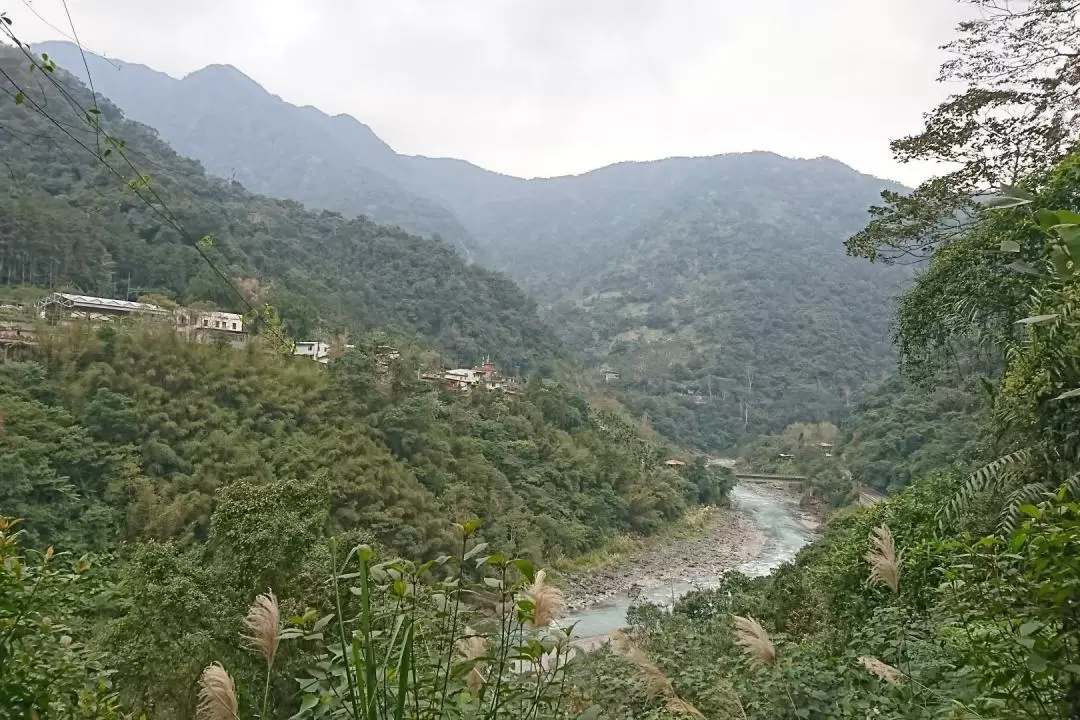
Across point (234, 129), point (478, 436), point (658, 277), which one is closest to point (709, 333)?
point (658, 277)

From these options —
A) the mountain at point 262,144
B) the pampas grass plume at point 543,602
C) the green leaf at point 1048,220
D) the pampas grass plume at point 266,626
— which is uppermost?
the mountain at point 262,144

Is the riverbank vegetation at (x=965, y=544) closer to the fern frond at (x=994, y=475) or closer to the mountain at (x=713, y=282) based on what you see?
the fern frond at (x=994, y=475)

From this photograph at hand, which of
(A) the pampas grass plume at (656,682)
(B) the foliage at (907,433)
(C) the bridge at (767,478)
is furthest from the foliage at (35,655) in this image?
(C) the bridge at (767,478)

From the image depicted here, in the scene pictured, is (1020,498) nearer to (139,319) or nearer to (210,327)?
(139,319)

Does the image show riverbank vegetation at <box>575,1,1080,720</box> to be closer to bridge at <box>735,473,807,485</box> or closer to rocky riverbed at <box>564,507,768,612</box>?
rocky riverbed at <box>564,507,768,612</box>

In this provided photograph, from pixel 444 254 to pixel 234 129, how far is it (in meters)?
62.7

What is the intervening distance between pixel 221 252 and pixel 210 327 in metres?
3.13

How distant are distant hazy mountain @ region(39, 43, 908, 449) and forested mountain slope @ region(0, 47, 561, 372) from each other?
11278 millimetres

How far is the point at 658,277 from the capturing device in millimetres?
59562

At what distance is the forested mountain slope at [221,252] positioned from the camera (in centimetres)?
1505

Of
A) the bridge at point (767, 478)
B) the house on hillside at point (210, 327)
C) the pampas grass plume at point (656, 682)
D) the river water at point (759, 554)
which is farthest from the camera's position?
the bridge at point (767, 478)

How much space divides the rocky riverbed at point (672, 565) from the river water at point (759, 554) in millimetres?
183

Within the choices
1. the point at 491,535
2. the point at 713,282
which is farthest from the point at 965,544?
Result: the point at 713,282

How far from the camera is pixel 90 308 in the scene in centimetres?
1257
